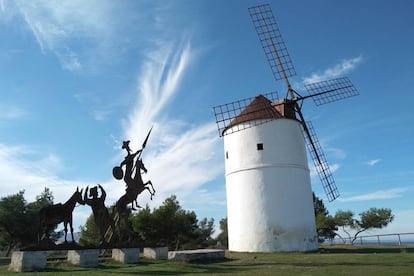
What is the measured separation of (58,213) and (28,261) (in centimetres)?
210

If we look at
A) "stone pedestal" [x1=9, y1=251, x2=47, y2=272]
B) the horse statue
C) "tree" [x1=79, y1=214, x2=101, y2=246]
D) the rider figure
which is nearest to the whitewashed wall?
the rider figure

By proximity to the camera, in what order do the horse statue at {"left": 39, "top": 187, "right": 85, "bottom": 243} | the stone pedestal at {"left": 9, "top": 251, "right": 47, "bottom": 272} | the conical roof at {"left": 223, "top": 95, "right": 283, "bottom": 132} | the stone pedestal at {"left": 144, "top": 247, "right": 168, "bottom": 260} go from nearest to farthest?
the stone pedestal at {"left": 9, "top": 251, "right": 47, "bottom": 272} → the horse statue at {"left": 39, "top": 187, "right": 85, "bottom": 243} → the stone pedestal at {"left": 144, "top": 247, "right": 168, "bottom": 260} → the conical roof at {"left": 223, "top": 95, "right": 283, "bottom": 132}

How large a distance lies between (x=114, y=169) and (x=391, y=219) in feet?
113

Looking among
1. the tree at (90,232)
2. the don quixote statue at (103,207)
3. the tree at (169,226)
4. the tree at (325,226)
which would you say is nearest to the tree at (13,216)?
the tree at (90,232)

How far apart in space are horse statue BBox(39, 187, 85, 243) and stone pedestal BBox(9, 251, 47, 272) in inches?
44.8

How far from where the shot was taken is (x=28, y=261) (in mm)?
11500

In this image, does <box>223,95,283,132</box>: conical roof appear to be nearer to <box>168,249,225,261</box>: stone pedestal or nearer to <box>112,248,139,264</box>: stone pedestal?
<box>168,249,225,261</box>: stone pedestal

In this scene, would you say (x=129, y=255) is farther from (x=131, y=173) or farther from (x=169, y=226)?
(x=169, y=226)

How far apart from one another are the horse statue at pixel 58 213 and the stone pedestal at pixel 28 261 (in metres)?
1.14

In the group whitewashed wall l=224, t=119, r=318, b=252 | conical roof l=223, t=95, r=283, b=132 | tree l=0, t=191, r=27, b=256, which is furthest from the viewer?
tree l=0, t=191, r=27, b=256

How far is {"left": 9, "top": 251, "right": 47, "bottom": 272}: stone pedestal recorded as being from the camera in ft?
37.4

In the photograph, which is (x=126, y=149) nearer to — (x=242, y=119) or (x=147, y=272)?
(x=147, y=272)

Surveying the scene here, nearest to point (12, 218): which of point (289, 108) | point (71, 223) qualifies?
point (71, 223)

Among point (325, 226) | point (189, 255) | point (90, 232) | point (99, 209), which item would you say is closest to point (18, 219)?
point (90, 232)
